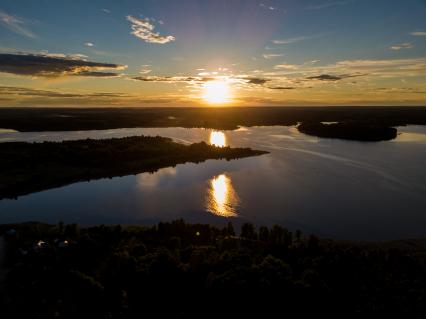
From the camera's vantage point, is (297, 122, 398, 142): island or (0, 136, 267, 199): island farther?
(297, 122, 398, 142): island

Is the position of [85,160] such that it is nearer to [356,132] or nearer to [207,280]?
[207,280]

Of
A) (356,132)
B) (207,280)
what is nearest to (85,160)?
(207,280)

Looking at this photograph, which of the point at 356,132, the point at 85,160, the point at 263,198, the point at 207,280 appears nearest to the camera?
the point at 207,280

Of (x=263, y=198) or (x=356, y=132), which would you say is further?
(x=356, y=132)

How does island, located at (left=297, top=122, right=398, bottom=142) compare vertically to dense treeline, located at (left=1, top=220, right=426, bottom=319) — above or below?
above

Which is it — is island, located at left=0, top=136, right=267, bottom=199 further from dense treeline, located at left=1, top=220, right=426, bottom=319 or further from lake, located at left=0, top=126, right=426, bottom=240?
dense treeline, located at left=1, top=220, right=426, bottom=319

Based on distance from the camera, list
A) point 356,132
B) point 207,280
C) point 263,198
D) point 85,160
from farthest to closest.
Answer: point 356,132, point 85,160, point 263,198, point 207,280

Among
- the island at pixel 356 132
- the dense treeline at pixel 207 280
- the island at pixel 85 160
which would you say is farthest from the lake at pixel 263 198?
the island at pixel 356 132

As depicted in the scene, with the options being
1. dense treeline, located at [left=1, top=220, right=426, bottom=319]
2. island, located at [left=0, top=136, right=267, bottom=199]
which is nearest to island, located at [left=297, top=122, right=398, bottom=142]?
island, located at [left=0, top=136, right=267, bottom=199]

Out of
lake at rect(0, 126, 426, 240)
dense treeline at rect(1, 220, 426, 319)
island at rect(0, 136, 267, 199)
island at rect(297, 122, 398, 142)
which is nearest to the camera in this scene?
dense treeline at rect(1, 220, 426, 319)
